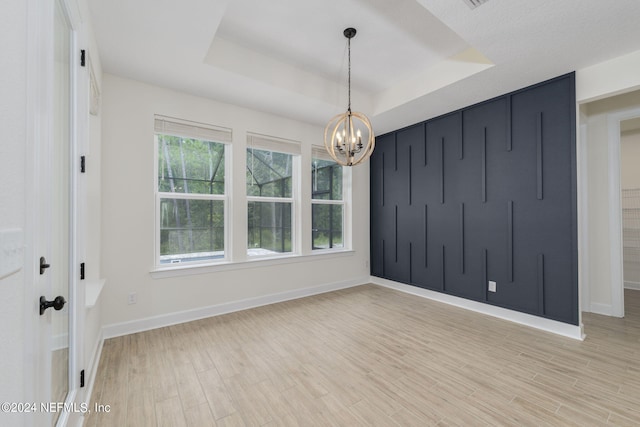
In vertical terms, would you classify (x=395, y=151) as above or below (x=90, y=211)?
above

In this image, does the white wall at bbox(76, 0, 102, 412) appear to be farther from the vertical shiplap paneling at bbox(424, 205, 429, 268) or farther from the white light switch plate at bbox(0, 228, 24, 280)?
the vertical shiplap paneling at bbox(424, 205, 429, 268)

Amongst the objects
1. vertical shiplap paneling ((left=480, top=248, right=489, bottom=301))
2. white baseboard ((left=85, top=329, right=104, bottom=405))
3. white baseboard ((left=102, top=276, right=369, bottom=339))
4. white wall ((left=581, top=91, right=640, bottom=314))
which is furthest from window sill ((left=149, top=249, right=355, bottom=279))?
white wall ((left=581, top=91, right=640, bottom=314))

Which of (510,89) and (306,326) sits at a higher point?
(510,89)

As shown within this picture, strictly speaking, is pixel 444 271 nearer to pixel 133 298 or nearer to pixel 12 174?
pixel 133 298

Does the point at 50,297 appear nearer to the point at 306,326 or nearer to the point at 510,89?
the point at 306,326

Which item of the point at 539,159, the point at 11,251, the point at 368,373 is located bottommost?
the point at 368,373

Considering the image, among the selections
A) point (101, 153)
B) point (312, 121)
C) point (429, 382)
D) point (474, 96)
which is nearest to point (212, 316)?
point (101, 153)

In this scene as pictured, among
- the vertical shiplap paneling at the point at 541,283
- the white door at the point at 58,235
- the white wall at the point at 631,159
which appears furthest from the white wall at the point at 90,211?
the white wall at the point at 631,159

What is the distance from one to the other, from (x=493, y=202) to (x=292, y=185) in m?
2.78

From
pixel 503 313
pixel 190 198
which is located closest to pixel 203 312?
pixel 190 198

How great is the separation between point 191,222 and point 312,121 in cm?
233

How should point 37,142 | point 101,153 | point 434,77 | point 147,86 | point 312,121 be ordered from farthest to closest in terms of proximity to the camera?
point 312,121 → point 434,77 → point 147,86 → point 101,153 → point 37,142

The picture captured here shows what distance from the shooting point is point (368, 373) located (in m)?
2.24

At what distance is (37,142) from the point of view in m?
0.96
